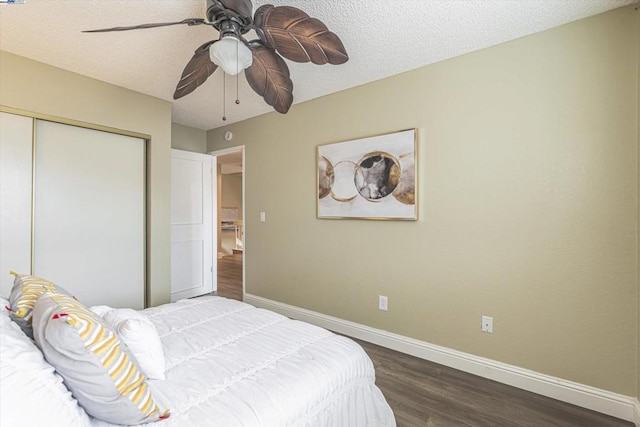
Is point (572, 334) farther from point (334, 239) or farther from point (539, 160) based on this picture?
point (334, 239)

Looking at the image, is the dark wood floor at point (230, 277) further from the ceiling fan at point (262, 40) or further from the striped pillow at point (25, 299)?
the ceiling fan at point (262, 40)

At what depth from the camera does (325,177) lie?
3109 mm

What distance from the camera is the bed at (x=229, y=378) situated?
792 millimetres

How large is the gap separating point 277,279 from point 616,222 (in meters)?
3.00

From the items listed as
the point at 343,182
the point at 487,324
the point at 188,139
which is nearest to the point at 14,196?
the point at 188,139

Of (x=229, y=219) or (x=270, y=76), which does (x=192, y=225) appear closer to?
(x=270, y=76)

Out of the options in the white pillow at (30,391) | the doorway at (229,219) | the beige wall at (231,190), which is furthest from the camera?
the beige wall at (231,190)

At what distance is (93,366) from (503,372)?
2.45 metres

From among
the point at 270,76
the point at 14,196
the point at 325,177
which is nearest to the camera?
the point at 270,76

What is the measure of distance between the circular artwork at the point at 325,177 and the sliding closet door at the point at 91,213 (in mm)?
1921

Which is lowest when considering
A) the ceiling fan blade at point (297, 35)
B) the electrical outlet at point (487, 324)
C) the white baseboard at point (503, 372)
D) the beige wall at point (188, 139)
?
the white baseboard at point (503, 372)

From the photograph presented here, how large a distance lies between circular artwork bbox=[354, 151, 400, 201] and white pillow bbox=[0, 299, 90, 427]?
2359mm

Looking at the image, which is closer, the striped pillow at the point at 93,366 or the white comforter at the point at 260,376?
the striped pillow at the point at 93,366

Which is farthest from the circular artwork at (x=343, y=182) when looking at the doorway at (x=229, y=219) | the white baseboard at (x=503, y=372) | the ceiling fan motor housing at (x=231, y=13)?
the doorway at (x=229, y=219)
